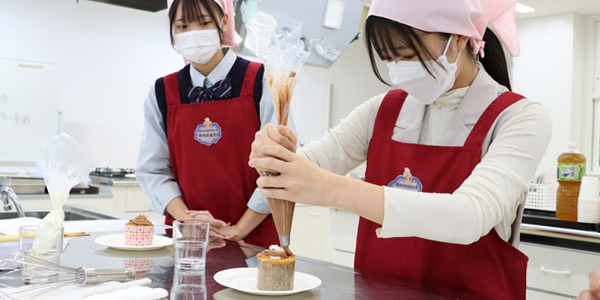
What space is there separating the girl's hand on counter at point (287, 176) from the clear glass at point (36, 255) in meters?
0.39

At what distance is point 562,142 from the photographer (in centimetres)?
611

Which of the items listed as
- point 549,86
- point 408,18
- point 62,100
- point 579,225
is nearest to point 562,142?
point 549,86

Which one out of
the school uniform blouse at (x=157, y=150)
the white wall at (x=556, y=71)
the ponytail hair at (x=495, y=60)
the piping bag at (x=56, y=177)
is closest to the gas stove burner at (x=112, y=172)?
the school uniform blouse at (x=157, y=150)

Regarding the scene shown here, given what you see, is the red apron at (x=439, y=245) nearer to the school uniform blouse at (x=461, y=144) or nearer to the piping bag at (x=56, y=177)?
the school uniform blouse at (x=461, y=144)

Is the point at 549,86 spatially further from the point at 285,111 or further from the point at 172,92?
the point at 285,111

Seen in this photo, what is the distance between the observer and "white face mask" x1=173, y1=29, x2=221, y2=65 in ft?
5.63

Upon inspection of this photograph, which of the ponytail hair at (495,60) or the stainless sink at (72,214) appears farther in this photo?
the stainless sink at (72,214)

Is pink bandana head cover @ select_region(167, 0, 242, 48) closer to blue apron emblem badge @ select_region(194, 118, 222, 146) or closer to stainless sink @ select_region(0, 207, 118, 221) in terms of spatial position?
blue apron emblem badge @ select_region(194, 118, 222, 146)

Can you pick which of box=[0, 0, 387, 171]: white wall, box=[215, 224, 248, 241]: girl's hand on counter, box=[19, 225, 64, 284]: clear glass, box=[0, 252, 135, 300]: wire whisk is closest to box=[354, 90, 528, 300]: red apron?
box=[215, 224, 248, 241]: girl's hand on counter

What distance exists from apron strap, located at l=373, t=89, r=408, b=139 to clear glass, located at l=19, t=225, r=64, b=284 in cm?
75

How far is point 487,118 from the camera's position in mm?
1188

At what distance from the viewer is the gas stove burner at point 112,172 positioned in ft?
14.2

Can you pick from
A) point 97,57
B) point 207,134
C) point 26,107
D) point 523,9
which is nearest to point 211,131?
point 207,134

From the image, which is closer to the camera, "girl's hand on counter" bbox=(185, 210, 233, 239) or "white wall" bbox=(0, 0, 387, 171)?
"girl's hand on counter" bbox=(185, 210, 233, 239)
